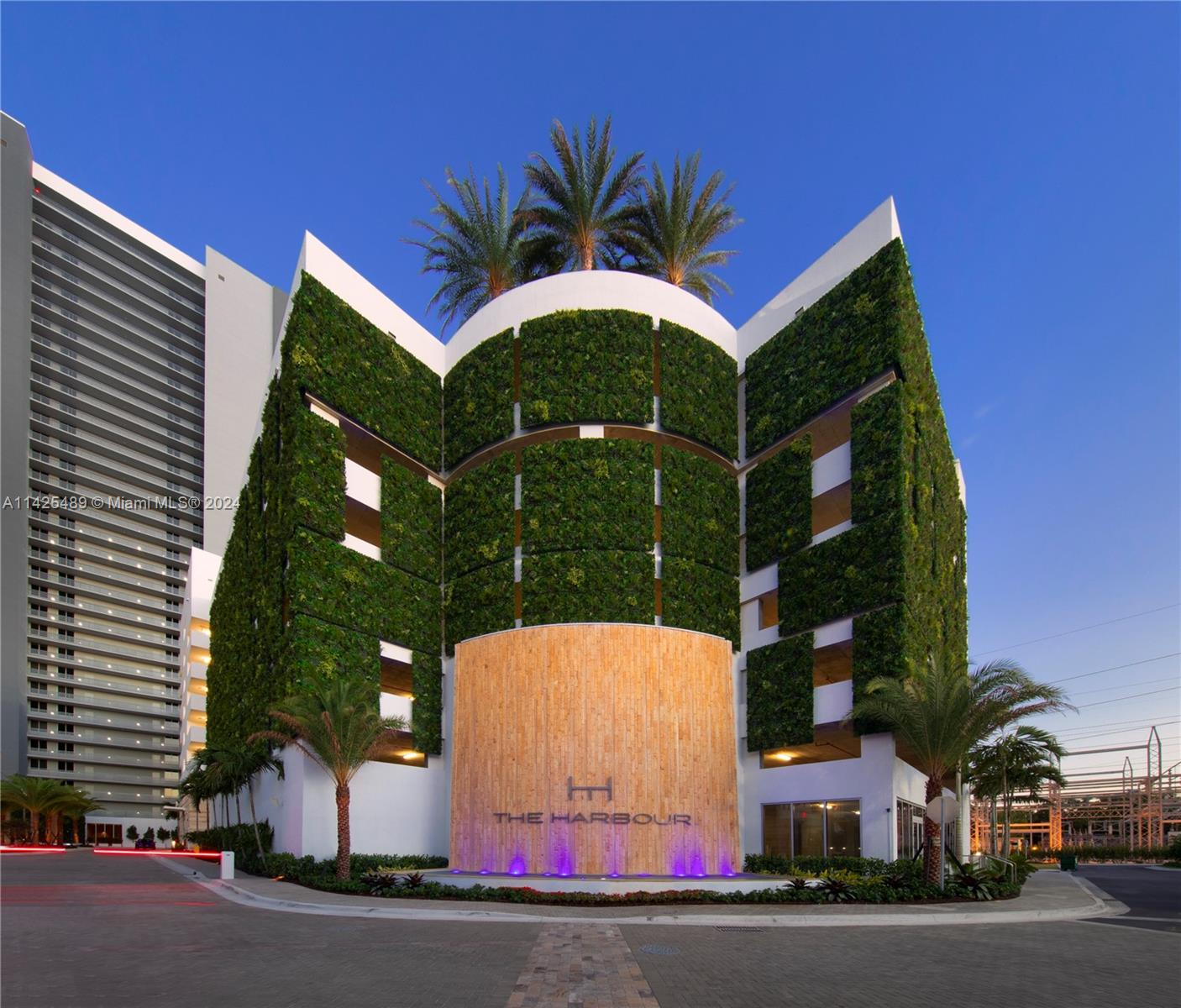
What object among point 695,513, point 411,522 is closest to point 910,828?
point 695,513

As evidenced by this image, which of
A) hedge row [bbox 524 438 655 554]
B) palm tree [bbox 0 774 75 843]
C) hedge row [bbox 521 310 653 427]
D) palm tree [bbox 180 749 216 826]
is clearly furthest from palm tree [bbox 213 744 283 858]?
palm tree [bbox 0 774 75 843]

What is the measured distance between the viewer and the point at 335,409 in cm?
Answer: 3497

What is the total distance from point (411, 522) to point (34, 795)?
75156 millimetres

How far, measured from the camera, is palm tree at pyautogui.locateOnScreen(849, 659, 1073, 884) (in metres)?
24.9

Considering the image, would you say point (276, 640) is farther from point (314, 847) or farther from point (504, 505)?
point (504, 505)

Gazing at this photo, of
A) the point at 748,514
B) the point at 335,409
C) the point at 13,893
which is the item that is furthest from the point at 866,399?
the point at 13,893

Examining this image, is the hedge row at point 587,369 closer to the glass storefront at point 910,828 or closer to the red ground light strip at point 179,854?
the glass storefront at point 910,828

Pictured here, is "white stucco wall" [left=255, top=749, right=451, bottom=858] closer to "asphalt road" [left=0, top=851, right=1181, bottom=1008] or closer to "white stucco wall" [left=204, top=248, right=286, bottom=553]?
"asphalt road" [left=0, top=851, right=1181, bottom=1008]

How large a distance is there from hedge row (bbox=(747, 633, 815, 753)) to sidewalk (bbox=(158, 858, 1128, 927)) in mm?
9123

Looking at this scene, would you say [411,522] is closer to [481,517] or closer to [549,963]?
[481,517]

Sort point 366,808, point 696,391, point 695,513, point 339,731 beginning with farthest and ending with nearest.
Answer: point 696,391
point 695,513
point 366,808
point 339,731

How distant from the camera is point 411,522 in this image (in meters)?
37.2

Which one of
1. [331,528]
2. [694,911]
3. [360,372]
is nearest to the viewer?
[694,911]

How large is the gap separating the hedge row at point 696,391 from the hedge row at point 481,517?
21.3 ft
